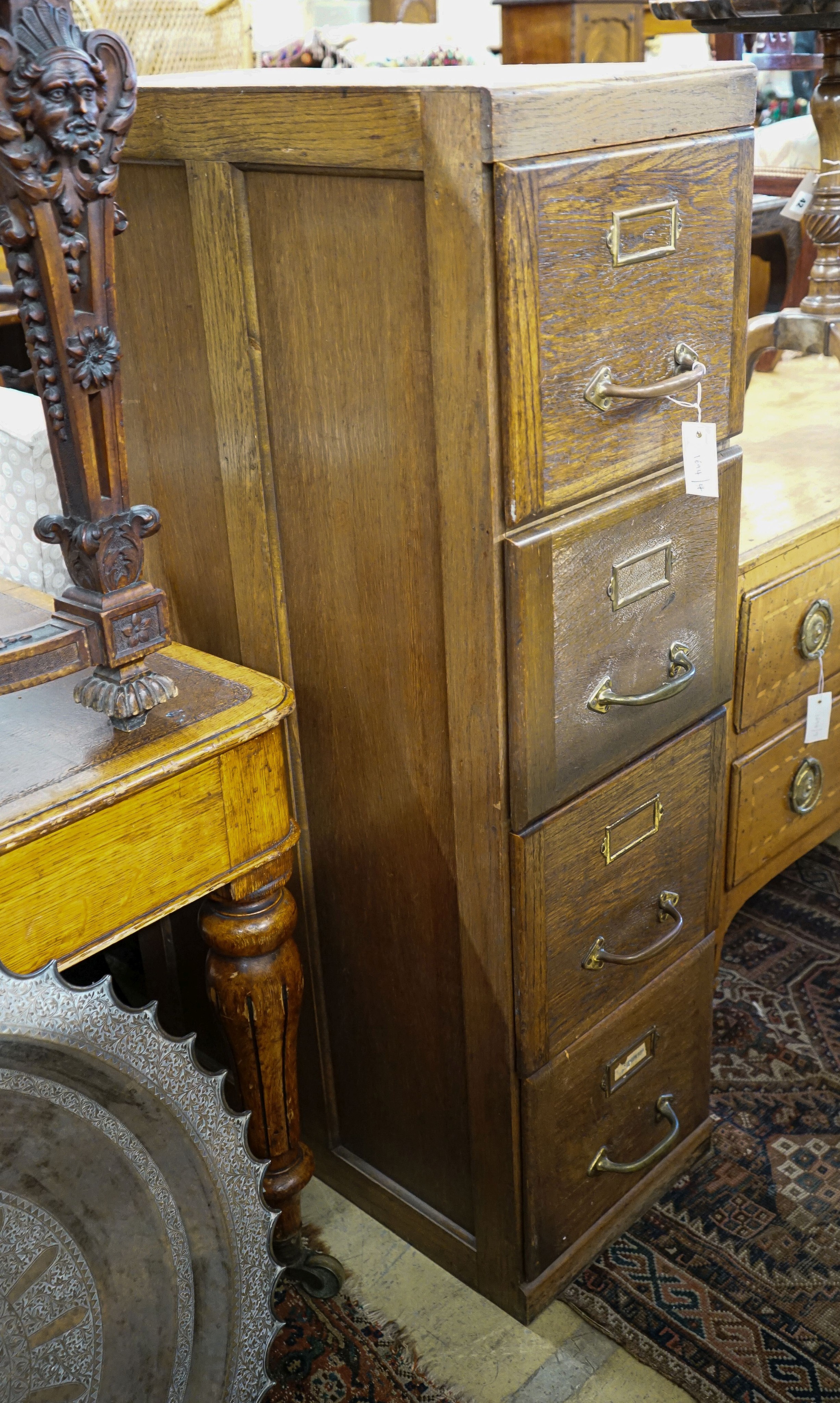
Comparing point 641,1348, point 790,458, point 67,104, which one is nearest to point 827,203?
point 790,458

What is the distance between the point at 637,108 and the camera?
41.3 inches

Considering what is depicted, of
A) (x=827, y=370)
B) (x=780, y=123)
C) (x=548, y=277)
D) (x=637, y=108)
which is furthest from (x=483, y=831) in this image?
(x=780, y=123)

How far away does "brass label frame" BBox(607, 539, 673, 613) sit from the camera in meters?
1.19

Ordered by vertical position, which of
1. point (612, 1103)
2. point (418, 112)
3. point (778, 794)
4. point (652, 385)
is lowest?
point (612, 1103)

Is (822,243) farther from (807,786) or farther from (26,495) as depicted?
(26,495)

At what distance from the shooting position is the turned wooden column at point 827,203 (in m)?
2.11

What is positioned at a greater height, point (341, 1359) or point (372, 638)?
point (372, 638)

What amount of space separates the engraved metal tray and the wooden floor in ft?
1.11

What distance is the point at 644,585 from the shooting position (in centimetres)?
123

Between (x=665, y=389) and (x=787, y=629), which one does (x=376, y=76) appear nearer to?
(x=665, y=389)

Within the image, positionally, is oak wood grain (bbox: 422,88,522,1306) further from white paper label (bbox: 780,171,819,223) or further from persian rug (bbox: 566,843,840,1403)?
white paper label (bbox: 780,171,819,223)

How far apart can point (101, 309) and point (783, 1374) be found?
1.28 metres

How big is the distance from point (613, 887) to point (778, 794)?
1.99ft

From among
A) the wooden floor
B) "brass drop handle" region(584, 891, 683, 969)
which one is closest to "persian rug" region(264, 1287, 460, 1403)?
the wooden floor
